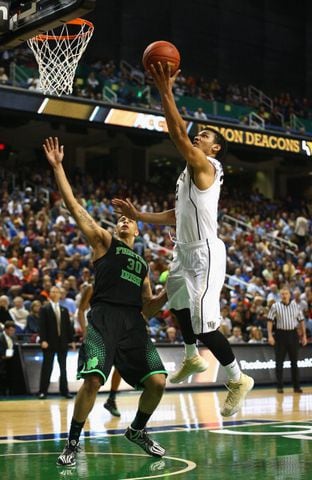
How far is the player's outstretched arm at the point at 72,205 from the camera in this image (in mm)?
6773

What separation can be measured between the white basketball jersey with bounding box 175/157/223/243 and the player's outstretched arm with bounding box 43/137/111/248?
0.80m

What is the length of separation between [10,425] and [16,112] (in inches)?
498

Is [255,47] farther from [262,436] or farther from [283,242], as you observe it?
[262,436]

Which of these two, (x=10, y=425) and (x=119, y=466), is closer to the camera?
(x=119, y=466)

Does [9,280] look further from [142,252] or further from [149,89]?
[149,89]

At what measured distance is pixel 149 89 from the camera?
25.0 metres

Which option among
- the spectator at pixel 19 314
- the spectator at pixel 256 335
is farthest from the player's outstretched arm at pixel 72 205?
the spectator at pixel 256 335

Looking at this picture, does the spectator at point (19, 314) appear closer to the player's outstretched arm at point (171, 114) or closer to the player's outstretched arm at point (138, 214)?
the player's outstretched arm at point (138, 214)

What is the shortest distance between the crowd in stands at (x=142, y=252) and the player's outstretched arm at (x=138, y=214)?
860cm

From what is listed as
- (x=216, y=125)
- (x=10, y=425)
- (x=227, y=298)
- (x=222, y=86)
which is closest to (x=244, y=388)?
(x=10, y=425)

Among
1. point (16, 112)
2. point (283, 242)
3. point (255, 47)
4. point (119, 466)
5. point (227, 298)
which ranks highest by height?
point (255, 47)

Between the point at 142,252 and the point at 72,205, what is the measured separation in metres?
14.1

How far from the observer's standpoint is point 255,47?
34.8 meters

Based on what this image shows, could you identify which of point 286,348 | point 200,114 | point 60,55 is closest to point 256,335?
point 286,348
